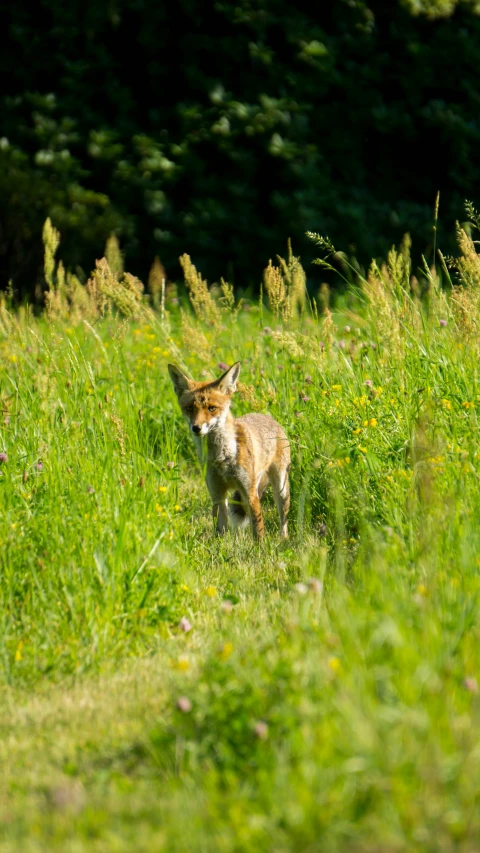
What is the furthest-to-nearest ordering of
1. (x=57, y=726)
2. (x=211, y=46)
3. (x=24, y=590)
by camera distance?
(x=211, y=46) → (x=24, y=590) → (x=57, y=726)

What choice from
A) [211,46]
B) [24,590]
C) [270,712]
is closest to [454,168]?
[211,46]


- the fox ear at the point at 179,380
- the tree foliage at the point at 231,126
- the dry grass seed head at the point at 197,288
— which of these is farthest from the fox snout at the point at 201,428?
the tree foliage at the point at 231,126

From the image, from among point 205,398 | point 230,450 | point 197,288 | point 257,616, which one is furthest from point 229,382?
point 257,616

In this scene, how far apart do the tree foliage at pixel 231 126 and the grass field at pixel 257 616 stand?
16.8ft

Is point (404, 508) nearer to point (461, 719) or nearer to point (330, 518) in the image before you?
point (330, 518)

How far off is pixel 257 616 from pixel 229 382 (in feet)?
7.43

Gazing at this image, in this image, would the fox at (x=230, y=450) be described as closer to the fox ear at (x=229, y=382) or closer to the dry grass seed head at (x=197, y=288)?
the fox ear at (x=229, y=382)

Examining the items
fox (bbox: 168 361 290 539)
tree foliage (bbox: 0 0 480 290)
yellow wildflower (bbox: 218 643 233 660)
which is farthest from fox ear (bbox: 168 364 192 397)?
tree foliage (bbox: 0 0 480 290)

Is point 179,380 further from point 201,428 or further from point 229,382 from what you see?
point 201,428

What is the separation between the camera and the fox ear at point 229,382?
6657 mm

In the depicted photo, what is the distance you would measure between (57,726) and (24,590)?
100 centimetres

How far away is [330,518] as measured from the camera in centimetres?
626

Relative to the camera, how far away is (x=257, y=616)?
192 inches

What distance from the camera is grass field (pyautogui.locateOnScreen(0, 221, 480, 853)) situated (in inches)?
115
